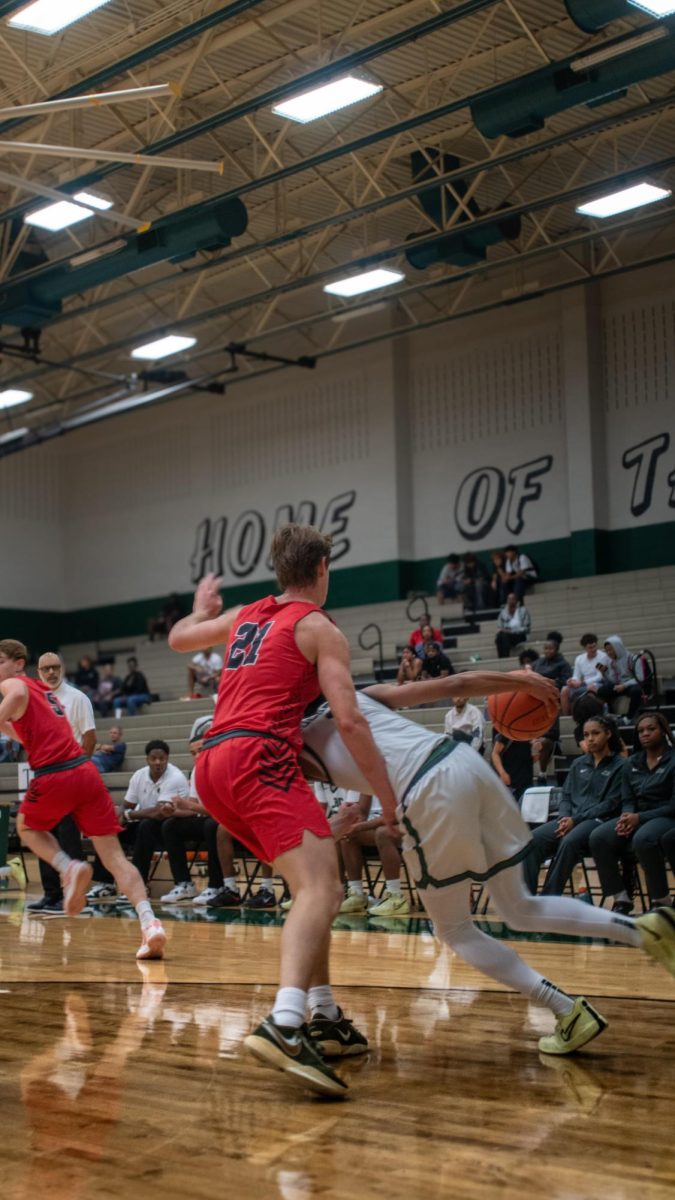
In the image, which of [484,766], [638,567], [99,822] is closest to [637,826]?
[99,822]

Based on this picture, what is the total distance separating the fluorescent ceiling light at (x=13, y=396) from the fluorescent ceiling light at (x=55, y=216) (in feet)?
21.6

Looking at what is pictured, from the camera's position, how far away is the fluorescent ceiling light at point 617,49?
11594 mm

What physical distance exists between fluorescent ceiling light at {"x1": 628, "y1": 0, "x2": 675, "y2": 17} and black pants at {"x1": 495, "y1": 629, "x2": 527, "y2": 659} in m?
8.06

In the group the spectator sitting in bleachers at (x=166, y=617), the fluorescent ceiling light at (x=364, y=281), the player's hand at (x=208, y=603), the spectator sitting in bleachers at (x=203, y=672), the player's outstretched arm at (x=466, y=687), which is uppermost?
the fluorescent ceiling light at (x=364, y=281)

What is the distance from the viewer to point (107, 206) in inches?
656

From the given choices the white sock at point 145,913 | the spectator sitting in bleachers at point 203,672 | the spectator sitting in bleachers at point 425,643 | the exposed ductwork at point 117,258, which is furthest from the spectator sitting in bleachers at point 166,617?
the white sock at point 145,913

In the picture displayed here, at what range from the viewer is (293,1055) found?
141 inches

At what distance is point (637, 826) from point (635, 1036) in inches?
129

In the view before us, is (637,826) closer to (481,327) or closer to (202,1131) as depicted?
(202,1131)

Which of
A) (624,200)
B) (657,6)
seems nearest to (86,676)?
(624,200)

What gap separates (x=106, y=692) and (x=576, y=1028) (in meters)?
19.3

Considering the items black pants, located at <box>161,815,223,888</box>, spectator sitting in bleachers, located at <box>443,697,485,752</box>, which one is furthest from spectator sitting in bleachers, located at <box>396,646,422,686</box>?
black pants, located at <box>161,815,223,888</box>

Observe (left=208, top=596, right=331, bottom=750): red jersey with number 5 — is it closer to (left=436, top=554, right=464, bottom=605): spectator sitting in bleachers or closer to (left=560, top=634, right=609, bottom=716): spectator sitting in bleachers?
(left=560, top=634, right=609, bottom=716): spectator sitting in bleachers

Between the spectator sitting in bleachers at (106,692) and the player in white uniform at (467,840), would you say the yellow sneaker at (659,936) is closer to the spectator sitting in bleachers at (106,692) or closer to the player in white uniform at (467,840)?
the player in white uniform at (467,840)
